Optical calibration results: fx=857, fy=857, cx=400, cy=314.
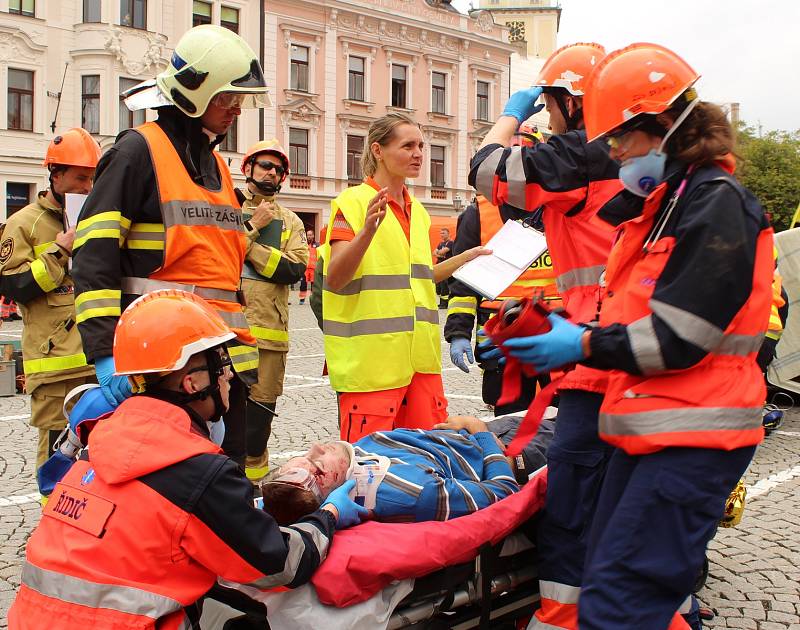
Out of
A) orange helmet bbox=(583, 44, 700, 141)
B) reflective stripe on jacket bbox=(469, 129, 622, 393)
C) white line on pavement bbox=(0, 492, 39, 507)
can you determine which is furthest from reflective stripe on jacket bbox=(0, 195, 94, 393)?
orange helmet bbox=(583, 44, 700, 141)

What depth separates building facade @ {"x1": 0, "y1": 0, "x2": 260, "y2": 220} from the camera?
29.0 metres

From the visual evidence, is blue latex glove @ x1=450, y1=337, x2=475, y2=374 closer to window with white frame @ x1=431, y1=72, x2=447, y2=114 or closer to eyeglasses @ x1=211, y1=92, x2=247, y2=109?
eyeglasses @ x1=211, y1=92, x2=247, y2=109

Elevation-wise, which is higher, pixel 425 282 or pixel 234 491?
pixel 425 282

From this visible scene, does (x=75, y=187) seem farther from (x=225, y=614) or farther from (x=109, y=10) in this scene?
(x=109, y=10)

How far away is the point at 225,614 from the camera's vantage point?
2.92 meters

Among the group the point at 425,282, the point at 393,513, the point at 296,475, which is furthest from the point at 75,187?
the point at 393,513

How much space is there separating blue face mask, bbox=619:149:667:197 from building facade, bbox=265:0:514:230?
108 feet

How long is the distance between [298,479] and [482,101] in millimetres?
41638

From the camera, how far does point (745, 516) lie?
17.4 feet

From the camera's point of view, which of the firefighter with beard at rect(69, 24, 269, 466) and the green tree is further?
the green tree

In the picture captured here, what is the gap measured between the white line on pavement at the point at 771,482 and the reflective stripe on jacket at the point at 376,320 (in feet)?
9.29

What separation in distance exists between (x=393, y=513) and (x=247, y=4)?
3448 cm

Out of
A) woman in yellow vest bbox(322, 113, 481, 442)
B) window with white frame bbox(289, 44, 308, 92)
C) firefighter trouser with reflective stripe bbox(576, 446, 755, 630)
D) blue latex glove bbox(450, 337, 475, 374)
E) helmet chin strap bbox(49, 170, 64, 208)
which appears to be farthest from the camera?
window with white frame bbox(289, 44, 308, 92)

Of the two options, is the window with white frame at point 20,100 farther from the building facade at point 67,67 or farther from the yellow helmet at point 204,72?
the yellow helmet at point 204,72
